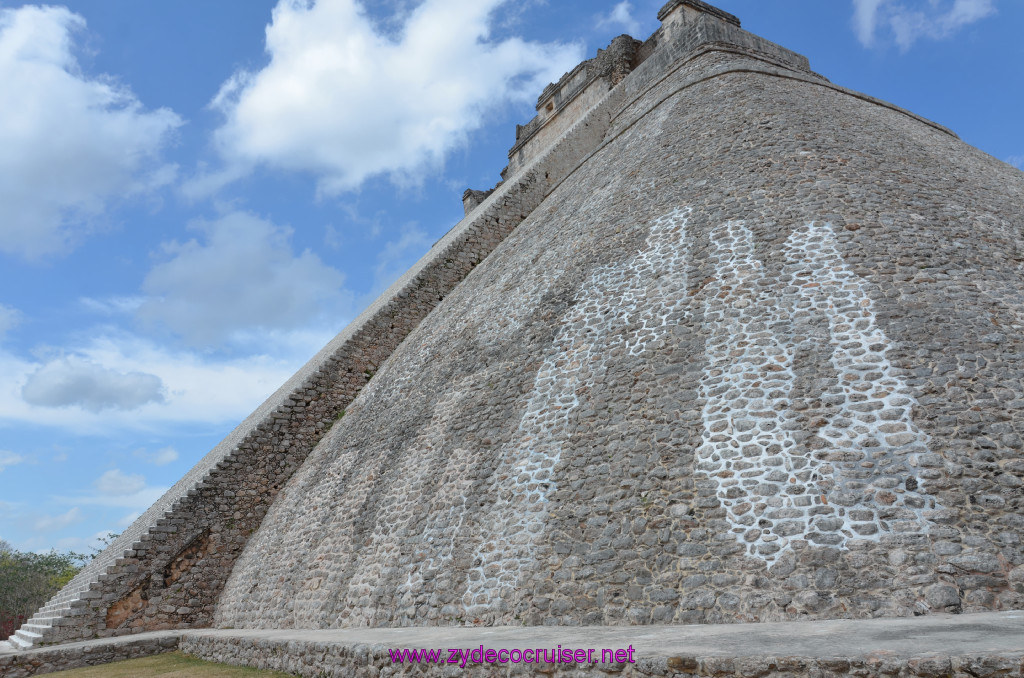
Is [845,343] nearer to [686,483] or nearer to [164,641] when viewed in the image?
[686,483]

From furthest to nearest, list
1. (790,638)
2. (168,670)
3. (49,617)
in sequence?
(49,617), (168,670), (790,638)

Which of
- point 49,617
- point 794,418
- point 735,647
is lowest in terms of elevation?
point 49,617

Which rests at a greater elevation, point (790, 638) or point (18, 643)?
point (790, 638)

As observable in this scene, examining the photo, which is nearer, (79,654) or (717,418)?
(717,418)

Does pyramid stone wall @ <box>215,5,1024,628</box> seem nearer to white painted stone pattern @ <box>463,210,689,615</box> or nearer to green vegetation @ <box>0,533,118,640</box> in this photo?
white painted stone pattern @ <box>463,210,689,615</box>

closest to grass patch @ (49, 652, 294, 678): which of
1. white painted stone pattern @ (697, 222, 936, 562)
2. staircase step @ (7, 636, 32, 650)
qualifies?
staircase step @ (7, 636, 32, 650)

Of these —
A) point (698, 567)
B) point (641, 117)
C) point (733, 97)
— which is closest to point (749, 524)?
point (698, 567)

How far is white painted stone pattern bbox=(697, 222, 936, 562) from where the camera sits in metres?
4.52

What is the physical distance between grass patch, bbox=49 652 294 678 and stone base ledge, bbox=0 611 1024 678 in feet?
4.17

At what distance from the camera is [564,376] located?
22.5ft

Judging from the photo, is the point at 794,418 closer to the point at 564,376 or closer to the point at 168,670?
the point at 564,376

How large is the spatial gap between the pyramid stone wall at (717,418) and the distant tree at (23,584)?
2521 cm

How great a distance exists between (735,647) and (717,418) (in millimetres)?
2396

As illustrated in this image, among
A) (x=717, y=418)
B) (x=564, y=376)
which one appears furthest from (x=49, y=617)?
(x=717, y=418)
